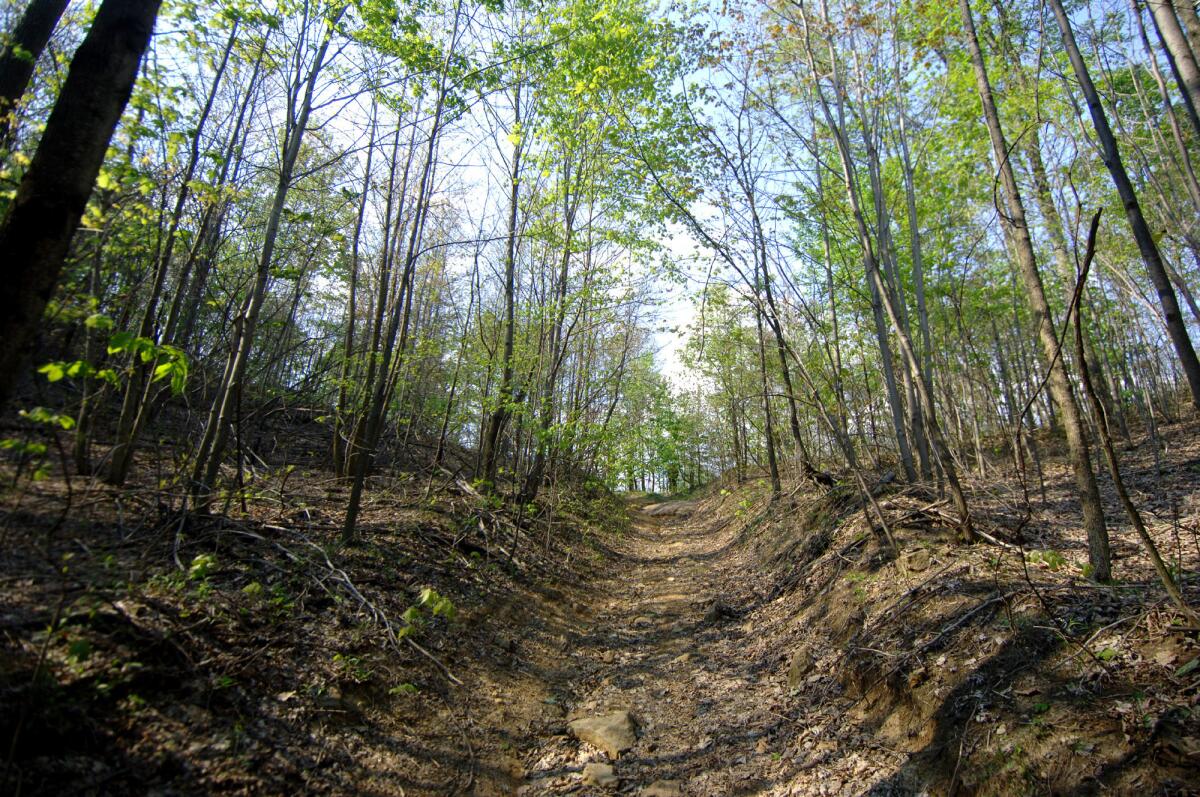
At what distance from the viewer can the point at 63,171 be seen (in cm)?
221

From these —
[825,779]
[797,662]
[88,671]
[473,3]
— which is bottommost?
[825,779]

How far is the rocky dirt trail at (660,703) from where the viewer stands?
11.7 ft

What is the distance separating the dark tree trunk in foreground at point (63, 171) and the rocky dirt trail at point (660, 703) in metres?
3.72

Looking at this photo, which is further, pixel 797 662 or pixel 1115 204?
pixel 1115 204

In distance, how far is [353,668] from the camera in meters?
3.80

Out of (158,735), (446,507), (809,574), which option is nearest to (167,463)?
(446,507)

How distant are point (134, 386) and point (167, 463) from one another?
1.78 meters

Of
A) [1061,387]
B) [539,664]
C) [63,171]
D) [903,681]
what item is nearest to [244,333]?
[63,171]

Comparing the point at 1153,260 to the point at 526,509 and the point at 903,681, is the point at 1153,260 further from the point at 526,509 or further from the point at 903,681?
the point at 526,509

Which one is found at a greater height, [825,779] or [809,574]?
[809,574]

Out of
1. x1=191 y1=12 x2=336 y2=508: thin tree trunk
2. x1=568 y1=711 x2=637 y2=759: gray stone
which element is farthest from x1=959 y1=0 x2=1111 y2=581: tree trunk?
x1=191 y1=12 x2=336 y2=508: thin tree trunk

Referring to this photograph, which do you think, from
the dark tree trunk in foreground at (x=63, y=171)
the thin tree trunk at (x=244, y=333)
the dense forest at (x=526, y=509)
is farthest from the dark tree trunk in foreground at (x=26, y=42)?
Answer: the dark tree trunk in foreground at (x=63, y=171)

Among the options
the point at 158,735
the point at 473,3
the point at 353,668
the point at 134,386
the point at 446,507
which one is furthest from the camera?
the point at 446,507

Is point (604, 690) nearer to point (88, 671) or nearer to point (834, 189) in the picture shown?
point (88, 671)
